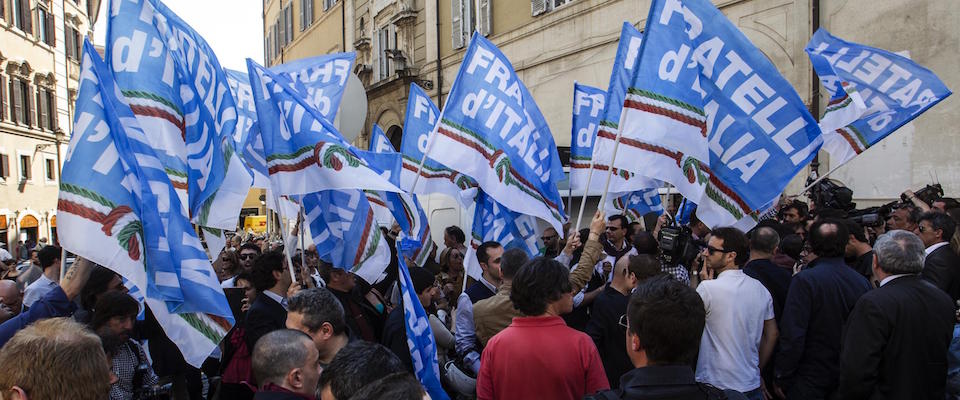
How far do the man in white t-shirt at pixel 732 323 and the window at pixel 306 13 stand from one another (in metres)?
31.7

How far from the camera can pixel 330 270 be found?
5.17 m

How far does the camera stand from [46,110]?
29.8m

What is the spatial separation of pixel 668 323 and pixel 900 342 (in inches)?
83.2

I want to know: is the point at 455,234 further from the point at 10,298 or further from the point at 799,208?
the point at 10,298

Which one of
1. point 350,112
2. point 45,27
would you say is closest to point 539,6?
point 350,112

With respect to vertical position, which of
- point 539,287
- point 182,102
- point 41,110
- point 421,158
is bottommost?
point 539,287

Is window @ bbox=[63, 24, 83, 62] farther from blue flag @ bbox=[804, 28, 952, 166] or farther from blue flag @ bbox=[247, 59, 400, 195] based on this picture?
blue flag @ bbox=[804, 28, 952, 166]

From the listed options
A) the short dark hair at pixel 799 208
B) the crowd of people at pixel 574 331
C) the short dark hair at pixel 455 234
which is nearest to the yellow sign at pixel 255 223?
the short dark hair at pixel 455 234

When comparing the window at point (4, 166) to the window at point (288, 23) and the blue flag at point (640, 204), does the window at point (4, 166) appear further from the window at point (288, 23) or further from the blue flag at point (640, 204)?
the blue flag at point (640, 204)

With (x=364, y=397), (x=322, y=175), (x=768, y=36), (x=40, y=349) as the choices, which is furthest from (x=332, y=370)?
(x=768, y=36)

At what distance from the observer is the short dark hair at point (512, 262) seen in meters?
4.13

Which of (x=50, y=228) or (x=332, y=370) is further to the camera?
(x=50, y=228)

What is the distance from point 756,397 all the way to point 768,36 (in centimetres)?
881

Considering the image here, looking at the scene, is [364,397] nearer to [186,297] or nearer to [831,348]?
[186,297]
